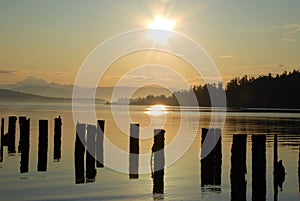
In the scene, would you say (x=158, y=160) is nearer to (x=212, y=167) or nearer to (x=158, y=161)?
(x=158, y=161)

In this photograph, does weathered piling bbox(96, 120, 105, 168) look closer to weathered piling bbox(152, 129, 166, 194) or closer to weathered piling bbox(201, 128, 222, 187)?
weathered piling bbox(152, 129, 166, 194)

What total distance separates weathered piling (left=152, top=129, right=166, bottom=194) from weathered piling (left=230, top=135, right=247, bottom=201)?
4.52m

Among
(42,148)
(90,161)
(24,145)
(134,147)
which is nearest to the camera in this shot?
(134,147)

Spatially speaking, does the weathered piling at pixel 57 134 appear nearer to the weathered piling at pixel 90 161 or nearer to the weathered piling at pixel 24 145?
the weathered piling at pixel 24 145

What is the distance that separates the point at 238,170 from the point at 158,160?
5.00 meters

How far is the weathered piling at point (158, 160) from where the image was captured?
20.2 metres

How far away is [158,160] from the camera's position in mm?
20500

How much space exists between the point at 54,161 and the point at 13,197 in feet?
33.8

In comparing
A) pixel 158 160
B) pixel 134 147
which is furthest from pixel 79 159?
pixel 158 160

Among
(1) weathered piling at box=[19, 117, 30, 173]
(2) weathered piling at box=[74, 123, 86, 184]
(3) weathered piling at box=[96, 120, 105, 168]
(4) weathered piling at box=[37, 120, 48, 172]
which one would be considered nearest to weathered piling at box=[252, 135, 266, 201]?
(2) weathered piling at box=[74, 123, 86, 184]

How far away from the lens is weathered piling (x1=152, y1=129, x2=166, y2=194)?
20.2m

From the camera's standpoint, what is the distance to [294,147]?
42188mm

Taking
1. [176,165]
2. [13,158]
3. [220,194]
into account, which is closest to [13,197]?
[220,194]

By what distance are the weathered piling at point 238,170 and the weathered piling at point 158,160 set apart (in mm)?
4521
